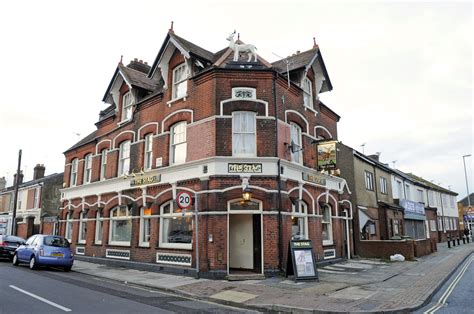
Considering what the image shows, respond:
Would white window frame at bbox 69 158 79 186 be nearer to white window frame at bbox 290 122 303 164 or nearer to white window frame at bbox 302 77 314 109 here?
white window frame at bbox 290 122 303 164

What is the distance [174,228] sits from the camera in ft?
53.3

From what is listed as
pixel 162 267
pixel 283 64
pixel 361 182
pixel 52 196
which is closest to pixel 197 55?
pixel 283 64

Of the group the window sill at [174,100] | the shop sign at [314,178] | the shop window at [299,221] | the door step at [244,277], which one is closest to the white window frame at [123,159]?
the window sill at [174,100]

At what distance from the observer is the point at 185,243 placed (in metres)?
15.4

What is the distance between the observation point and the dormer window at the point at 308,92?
19.0 metres

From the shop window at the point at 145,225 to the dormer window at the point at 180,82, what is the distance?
6.04 metres

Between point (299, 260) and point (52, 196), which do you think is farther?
point (52, 196)

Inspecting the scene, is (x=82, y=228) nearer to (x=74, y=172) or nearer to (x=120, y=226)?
(x=74, y=172)

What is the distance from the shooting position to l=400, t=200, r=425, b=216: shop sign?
1198 inches

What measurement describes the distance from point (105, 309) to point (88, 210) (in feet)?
50.5

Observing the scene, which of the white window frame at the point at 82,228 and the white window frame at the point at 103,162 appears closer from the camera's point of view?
the white window frame at the point at 103,162

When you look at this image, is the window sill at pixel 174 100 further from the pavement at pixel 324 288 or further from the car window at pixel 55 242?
the car window at pixel 55 242

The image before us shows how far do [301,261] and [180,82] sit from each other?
1032 centimetres

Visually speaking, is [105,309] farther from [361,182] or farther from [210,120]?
[361,182]
